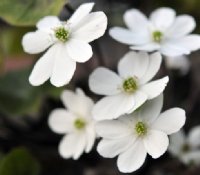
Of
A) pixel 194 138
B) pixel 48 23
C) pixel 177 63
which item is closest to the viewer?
pixel 48 23

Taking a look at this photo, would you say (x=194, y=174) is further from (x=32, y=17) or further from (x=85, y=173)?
(x=32, y=17)

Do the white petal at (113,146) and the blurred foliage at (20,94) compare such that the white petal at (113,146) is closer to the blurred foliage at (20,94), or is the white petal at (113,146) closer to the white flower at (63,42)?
the white flower at (63,42)

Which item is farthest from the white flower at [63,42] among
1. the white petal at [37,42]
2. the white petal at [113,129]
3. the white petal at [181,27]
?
the white petal at [181,27]

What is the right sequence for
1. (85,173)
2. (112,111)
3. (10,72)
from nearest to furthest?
1. (112,111)
2. (85,173)
3. (10,72)

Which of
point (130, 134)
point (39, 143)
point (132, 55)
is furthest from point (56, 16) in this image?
point (39, 143)

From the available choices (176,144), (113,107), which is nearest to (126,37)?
(113,107)

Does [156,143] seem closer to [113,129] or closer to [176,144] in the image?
[113,129]

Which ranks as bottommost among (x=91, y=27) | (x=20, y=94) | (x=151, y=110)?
(x=20, y=94)
